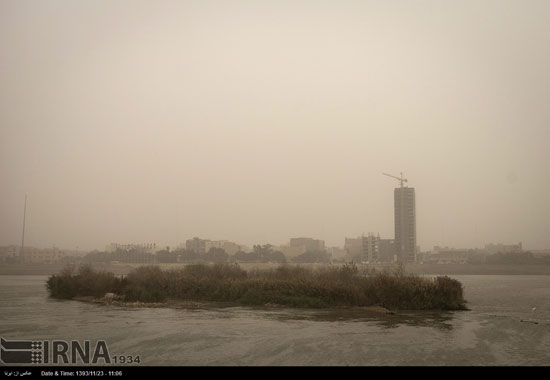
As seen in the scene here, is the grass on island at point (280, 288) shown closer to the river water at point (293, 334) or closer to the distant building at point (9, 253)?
the river water at point (293, 334)

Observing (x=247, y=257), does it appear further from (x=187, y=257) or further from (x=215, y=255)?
(x=187, y=257)

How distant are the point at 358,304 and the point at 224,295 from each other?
14354 millimetres

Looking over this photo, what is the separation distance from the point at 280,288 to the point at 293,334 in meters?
20.0

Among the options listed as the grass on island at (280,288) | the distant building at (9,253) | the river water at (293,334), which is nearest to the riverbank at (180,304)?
the grass on island at (280,288)

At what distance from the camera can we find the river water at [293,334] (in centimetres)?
2400

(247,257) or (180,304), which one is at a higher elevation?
(247,257)

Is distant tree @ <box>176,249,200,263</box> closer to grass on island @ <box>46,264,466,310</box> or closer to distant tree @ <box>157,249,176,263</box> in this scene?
distant tree @ <box>157,249,176,263</box>

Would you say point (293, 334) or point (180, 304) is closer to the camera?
point (293, 334)

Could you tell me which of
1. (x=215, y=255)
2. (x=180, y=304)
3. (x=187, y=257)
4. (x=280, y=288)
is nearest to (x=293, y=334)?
(x=280, y=288)

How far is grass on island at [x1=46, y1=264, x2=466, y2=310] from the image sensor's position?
46969mm

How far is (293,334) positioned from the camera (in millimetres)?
30734

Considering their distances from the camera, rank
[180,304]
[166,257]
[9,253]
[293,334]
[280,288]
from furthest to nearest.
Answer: [166,257] → [9,253] → [280,288] → [180,304] → [293,334]

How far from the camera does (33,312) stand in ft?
139
